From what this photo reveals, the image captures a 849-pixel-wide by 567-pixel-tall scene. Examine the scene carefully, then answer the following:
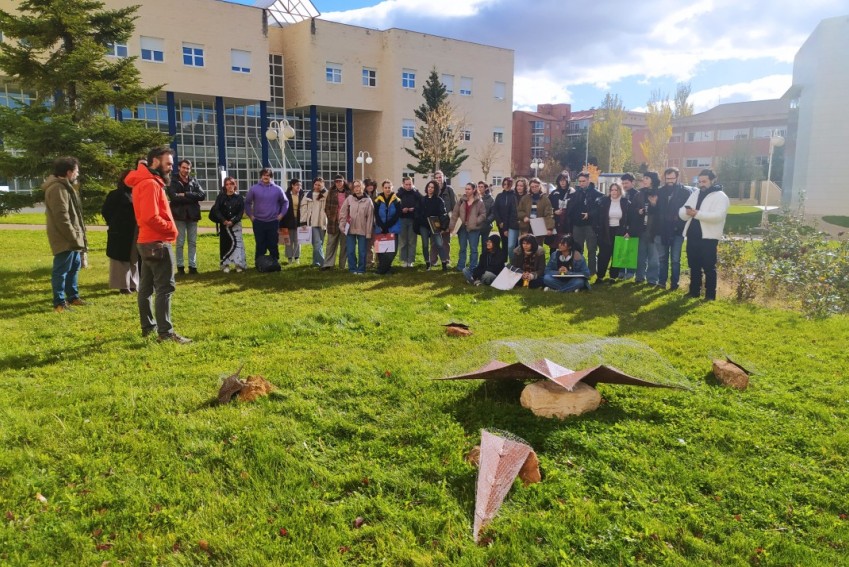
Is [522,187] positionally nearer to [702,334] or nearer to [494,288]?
[494,288]

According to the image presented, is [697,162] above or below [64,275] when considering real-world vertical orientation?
above

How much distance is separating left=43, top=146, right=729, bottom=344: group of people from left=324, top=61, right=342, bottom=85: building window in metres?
31.6

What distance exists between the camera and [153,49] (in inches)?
1358

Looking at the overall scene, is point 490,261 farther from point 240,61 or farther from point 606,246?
point 240,61

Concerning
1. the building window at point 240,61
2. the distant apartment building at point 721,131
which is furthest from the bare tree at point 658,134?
the building window at point 240,61

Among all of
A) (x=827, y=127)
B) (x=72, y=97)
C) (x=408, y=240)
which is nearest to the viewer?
(x=408, y=240)

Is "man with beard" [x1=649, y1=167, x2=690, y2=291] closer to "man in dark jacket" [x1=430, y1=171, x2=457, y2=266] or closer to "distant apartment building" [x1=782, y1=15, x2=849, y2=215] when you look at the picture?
"man in dark jacket" [x1=430, y1=171, x2=457, y2=266]

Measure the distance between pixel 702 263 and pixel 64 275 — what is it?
9.39 m

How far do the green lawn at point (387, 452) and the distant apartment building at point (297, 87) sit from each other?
1313 inches

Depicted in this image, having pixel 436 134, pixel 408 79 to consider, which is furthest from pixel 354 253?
pixel 408 79

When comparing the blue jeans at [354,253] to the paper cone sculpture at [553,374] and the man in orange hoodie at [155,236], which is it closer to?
the man in orange hoodie at [155,236]

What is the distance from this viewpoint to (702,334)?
7035 mm

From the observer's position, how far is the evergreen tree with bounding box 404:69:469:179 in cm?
3872

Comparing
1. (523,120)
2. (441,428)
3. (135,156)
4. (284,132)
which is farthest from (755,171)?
(441,428)
